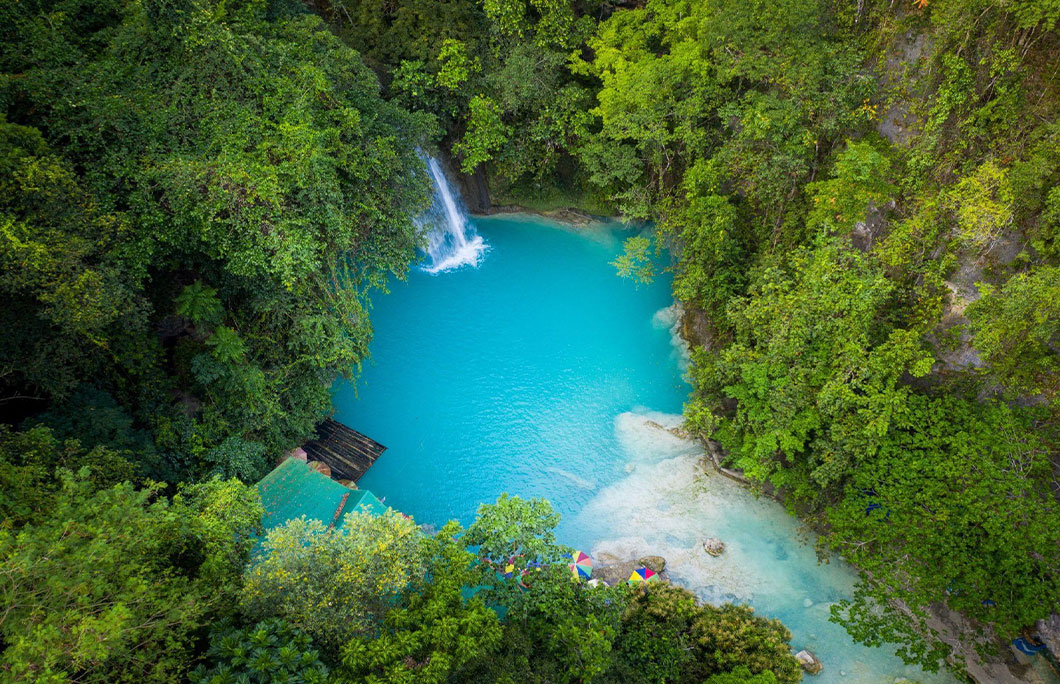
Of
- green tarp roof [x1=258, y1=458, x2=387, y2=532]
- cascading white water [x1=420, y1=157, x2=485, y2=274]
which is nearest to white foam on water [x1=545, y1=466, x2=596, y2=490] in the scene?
green tarp roof [x1=258, y1=458, x2=387, y2=532]

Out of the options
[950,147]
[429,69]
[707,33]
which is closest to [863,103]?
[950,147]

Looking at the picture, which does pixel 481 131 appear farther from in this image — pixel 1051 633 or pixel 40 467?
pixel 1051 633

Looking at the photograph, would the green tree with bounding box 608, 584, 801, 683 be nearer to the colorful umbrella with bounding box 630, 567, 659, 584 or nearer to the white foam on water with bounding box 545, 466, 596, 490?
the colorful umbrella with bounding box 630, 567, 659, 584

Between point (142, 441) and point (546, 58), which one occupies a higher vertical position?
point (546, 58)

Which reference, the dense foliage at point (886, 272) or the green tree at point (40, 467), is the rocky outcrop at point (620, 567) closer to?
the dense foliage at point (886, 272)

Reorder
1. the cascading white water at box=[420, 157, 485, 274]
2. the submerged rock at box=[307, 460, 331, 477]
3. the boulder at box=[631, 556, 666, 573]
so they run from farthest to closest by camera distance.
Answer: the cascading white water at box=[420, 157, 485, 274] < the submerged rock at box=[307, 460, 331, 477] < the boulder at box=[631, 556, 666, 573]

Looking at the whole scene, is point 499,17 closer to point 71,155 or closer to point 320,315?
point 320,315
